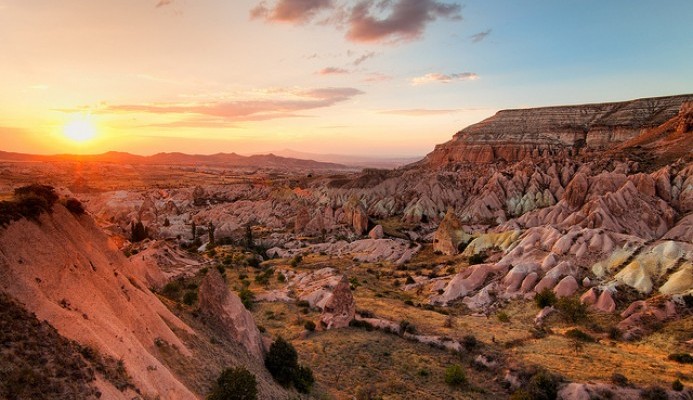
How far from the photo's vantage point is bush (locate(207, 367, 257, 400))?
1620 cm

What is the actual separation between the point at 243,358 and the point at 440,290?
3247 centimetres

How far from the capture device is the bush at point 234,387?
53.2ft

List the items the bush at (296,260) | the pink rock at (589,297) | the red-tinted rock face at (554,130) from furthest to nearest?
the red-tinted rock face at (554,130)
the bush at (296,260)
the pink rock at (589,297)

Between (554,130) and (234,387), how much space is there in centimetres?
17019

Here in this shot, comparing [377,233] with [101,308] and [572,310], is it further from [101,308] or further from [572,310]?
[101,308]

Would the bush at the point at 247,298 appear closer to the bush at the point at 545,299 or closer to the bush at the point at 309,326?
the bush at the point at 309,326

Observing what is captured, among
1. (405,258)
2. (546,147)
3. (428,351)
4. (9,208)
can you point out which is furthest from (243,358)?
(546,147)

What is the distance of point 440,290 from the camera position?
5003 centimetres

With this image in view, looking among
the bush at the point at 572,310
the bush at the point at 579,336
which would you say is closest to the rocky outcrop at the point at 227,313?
the bush at the point at 579,336

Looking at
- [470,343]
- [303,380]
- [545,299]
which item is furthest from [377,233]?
[303,380]

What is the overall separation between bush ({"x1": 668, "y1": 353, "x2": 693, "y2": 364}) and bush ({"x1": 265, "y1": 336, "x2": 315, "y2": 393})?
24.3 meters

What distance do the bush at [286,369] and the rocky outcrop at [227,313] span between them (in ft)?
2.87

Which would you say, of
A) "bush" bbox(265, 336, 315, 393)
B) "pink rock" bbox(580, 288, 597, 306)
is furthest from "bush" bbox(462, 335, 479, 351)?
"pink rock" bbox(580, 288, 597, 306)

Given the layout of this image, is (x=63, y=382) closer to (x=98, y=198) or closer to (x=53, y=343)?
(x=53, y=343)
